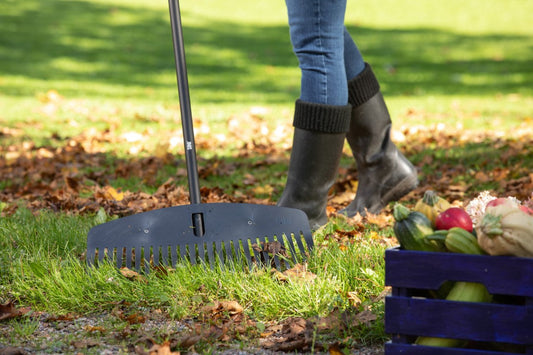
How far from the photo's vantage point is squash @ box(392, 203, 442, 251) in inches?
70.6

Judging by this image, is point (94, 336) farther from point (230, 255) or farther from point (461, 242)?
point (461, 242)

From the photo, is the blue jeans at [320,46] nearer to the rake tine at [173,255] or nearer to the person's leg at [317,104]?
the person's leg at [317,104]

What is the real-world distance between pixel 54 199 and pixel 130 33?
1344 centimetres

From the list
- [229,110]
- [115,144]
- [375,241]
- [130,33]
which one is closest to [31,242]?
[375,241]

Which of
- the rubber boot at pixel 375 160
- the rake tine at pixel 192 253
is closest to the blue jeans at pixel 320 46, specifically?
the rubber boot at pixel 375 160

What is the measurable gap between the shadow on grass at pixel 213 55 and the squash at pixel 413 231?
7.54 meters

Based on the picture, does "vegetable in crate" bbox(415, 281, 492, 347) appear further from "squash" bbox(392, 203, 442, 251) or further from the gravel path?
the gravel path

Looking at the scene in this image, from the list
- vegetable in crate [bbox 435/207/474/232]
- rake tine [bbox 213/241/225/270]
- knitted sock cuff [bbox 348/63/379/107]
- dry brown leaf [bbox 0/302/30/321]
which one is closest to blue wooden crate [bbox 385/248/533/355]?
vegetable in crate [bbox 435/207/474/232]

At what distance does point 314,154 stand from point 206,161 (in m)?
2.41

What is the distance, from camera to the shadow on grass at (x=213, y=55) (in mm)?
10773

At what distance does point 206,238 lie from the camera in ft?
8.66

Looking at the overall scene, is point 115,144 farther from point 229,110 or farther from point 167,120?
point 229,110

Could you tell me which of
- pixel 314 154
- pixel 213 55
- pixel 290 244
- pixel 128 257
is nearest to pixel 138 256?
pixel 128 257

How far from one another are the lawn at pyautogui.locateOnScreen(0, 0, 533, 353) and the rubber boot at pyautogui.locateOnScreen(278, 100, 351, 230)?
0.63ft
